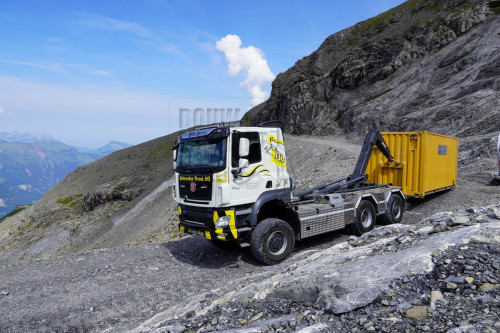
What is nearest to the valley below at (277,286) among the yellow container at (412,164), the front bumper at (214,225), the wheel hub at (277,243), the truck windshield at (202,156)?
the wheel hub at (277,243)

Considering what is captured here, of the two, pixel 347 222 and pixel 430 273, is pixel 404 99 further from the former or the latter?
pixel 430 273

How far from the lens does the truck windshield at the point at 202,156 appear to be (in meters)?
7.82

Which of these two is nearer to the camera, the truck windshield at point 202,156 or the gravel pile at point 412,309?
the gravel pile at point 412,309

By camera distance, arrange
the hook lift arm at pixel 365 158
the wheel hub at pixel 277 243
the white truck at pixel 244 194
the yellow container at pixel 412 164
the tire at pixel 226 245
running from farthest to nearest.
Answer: the yellow container at pixel 412 164
the hook lift arm at pixel 365 158
the tire at pixel 226 245
the wheel hub at pixel 277 243
the white truck at pixel 244 194

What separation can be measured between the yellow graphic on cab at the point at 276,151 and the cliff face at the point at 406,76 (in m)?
19.8

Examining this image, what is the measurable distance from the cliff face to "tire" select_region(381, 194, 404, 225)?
582 inches

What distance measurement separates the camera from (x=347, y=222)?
10.0 m

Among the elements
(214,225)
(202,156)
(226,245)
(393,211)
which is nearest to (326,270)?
(214,225)

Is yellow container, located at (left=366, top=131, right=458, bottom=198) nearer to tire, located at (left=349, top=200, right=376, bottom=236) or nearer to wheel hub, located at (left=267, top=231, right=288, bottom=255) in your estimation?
tire, located at (left=349, top=200, right=376, bottom=236)

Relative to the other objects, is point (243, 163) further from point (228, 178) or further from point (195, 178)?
point (195, 178)

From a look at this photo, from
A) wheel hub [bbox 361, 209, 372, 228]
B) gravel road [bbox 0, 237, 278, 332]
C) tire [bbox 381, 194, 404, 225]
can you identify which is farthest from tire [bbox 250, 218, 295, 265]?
tire [bbox 381, 194, 404, 225]

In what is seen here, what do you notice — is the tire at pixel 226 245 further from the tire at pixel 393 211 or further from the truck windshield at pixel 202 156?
the tire at pixel 393 211

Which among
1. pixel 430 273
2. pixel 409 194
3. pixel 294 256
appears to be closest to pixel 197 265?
pixel 294 256

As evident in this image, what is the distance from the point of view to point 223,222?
7797mm
